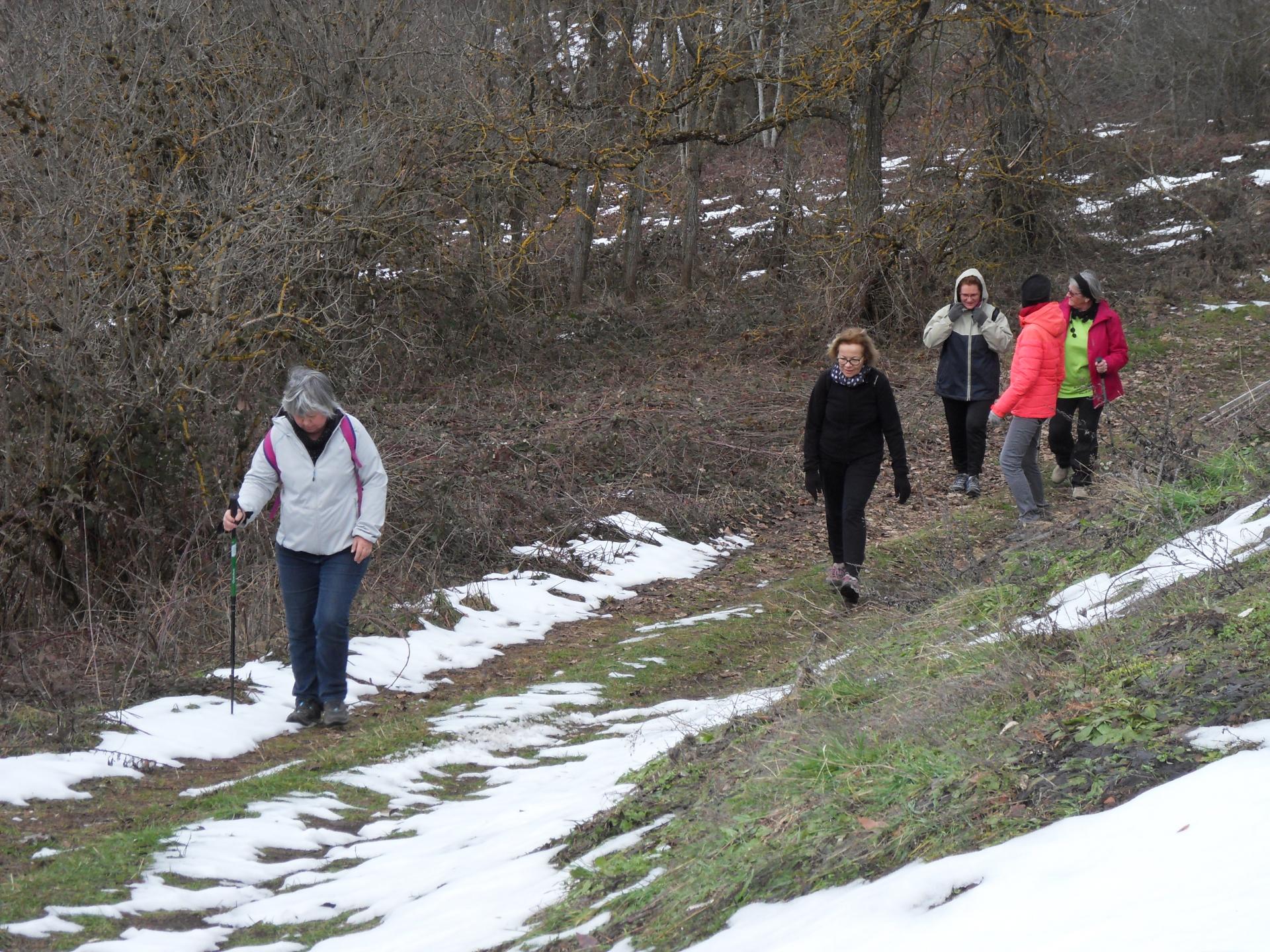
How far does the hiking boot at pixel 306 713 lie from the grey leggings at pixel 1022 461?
5560mm

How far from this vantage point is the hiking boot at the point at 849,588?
836 centimetres

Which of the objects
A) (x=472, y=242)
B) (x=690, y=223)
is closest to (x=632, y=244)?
(x=690, y=223)

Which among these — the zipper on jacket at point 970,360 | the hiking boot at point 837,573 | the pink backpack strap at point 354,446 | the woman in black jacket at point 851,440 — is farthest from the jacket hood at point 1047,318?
the pink backpack strap at point 354,446

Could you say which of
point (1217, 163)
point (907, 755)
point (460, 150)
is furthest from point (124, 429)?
point (1217, 163)

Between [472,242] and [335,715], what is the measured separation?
13.1 metres

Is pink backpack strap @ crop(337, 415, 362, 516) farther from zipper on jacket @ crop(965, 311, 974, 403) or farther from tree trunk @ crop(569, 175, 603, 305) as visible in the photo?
tree trunk @ crop(569, 175, 603, 305)

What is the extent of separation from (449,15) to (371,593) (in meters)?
12.7

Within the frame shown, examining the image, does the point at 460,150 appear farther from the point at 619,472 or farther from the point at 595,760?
the point at 595,760

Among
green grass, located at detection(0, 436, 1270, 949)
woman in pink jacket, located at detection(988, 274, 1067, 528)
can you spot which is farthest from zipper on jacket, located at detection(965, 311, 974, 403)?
green grass, located at detection(0, 436, 1270, 949)

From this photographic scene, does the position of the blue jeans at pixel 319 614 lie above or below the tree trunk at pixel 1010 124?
below

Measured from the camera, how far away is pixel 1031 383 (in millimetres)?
9227

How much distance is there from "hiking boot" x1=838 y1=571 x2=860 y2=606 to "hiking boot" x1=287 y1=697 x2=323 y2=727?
372 centimetres

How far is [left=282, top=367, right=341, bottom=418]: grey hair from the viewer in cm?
621

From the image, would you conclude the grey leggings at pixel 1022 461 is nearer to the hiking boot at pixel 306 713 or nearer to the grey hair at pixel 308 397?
the grey hair at pixel 308 397
